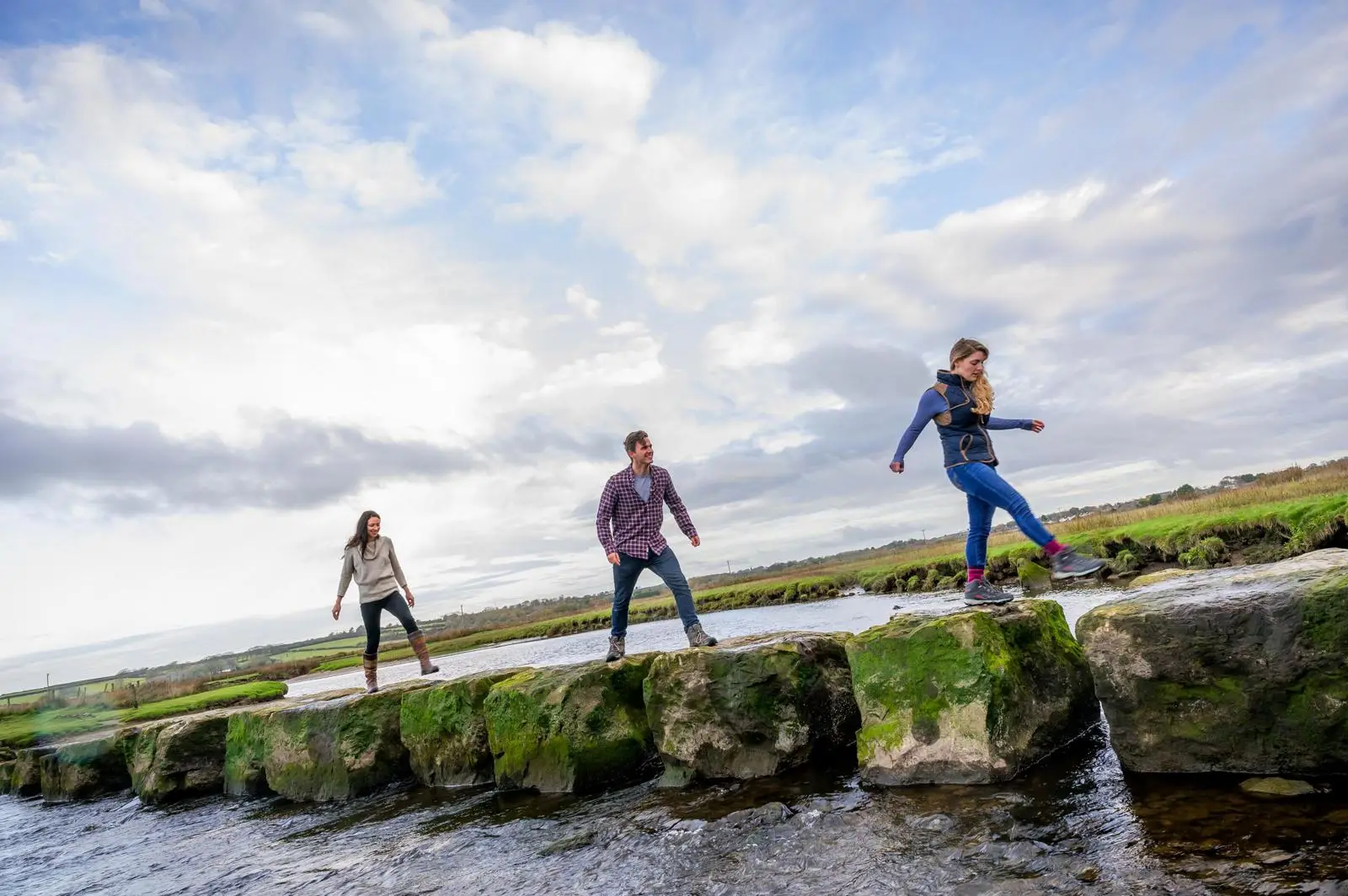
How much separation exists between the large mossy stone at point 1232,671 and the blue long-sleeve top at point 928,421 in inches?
103

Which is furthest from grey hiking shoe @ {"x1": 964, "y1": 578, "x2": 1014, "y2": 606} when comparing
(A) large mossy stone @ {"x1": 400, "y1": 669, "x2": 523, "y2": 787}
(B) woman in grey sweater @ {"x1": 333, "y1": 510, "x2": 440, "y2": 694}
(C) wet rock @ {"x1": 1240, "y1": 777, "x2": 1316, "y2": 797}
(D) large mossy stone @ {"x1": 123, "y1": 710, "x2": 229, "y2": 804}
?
(D) large mossy stone @ {"x1": 123, "y1": 710, "x2": 229, "y2": 804}

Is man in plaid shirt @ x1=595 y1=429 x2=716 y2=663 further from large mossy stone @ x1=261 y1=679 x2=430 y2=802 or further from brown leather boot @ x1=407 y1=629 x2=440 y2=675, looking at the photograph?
brown leather boot @ x1=407 y1=629 x2=440 y2=675

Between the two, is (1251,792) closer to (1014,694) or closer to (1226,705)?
(1226,705)

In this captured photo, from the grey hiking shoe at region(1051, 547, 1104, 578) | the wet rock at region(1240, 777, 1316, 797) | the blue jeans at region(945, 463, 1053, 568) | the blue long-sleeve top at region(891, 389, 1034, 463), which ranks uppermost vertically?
the blue long-sleeve top at region(891, 389, 1034, 463)

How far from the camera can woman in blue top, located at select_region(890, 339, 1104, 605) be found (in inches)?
314

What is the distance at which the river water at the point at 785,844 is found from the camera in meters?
4.36

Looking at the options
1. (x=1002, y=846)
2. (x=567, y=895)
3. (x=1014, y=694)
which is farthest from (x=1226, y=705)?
(x=567, y=895)

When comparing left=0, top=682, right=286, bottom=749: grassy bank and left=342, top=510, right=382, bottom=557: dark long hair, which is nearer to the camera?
left=342, top=510, right=382, bottom=557: dark long hair

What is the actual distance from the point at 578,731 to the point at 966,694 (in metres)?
4.35

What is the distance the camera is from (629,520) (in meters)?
10.1

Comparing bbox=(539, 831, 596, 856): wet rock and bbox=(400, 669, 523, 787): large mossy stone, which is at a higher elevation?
bbox=(400, 669, 523, 787): large mossy stone

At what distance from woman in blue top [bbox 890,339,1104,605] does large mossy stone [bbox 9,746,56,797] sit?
18976mm

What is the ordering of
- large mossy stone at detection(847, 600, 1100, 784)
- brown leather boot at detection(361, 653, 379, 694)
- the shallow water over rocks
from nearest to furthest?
the shallow water over rocks < large mossy stone at detection(847, 600, 1100, 784) < brown leather boot at detection(361, 653, 379, 694)

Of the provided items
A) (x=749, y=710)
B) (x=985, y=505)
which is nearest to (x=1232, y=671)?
(x=985, y=505)
